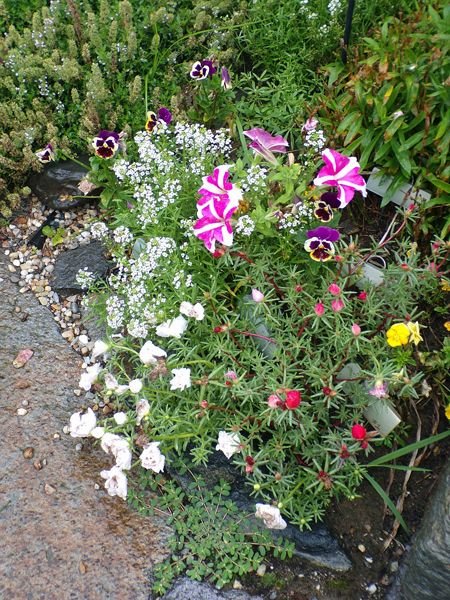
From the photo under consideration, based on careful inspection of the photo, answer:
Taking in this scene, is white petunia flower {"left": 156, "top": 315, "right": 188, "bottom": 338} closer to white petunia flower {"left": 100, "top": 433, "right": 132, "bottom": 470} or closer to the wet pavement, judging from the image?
white petunia flower {"left": 100, "top": 433, "right": 132, "bottom": 470}

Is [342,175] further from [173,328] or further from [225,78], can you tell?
[225,78]

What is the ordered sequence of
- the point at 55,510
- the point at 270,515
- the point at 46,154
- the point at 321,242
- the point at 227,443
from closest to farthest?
1. the point at 270,515
2. the point at 227,443
3. the point at 321,242
4. the point at 55,510
5. the point at 46,154

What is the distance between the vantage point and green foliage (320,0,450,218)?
8.42 feet

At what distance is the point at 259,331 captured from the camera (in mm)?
2711

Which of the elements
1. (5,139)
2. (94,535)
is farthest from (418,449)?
(5,139)

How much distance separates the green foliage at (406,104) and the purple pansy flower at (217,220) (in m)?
0.80

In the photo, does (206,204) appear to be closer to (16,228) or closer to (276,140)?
(276,140)

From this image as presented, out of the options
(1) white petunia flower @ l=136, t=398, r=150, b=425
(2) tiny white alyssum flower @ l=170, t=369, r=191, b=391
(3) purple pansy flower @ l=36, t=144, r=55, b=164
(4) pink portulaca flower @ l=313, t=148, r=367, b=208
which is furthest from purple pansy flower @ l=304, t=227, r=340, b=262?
(3) purple pansy flower @ l=36, t=144, r=55, b=164

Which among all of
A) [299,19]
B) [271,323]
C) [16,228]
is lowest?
[16,228]

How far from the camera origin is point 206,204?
2.40 m

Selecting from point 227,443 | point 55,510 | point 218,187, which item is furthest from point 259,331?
point 55,510

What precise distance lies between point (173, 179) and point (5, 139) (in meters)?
1.08

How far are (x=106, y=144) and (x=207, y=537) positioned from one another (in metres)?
1.81

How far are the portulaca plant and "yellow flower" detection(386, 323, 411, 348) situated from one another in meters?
0.05
